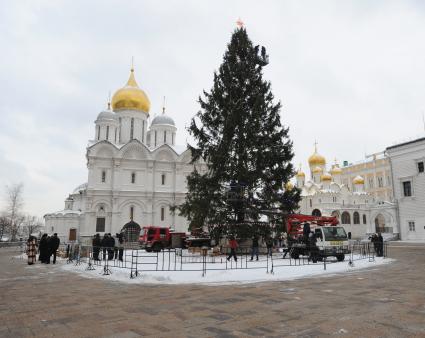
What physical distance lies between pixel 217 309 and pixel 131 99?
42.8 meters

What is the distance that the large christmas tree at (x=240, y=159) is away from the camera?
65.5 ft

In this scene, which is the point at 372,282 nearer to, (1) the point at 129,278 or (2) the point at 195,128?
(1) the point at 129,278

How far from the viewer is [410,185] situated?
116ft

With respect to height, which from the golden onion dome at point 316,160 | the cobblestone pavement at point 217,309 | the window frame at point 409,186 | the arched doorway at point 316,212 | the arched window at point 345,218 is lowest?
the cobblestone pavement at point 217,309

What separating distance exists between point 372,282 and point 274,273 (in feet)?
10.9

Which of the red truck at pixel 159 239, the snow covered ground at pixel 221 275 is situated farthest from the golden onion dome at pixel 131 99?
the snow covered ground at pixel 221 275

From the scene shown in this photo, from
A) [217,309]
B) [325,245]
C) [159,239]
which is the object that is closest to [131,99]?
[159,239]

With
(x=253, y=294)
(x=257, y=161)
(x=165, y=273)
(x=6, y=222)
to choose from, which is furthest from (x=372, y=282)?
(x=6, y=222)

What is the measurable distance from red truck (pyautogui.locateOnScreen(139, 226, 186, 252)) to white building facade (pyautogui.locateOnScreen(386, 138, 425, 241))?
23776 mm

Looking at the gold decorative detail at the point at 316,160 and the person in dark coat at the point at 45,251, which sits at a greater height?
the gold decorative detail at the point at 316,160

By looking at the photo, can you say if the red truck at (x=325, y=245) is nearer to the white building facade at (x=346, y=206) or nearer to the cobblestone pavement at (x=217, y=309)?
the cobblestone pavement at (x=217, y=309)

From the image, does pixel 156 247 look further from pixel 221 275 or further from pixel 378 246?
pixel 378 246

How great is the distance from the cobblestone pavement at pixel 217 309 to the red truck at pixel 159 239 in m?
14.3

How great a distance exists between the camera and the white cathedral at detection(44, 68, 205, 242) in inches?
1564
